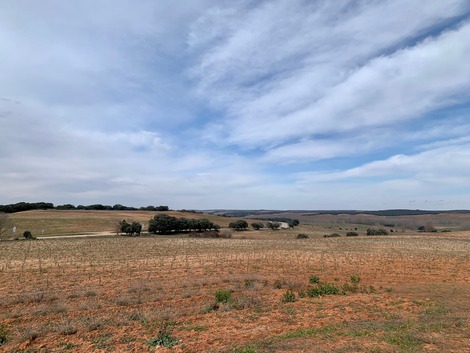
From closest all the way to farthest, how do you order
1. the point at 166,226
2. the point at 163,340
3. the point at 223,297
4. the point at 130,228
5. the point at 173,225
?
the point at 163,340 < the point at 223,297 < the point at 130,228 < the point at 166,226 < the point at 173,225

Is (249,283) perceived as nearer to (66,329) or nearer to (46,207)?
(66,329)

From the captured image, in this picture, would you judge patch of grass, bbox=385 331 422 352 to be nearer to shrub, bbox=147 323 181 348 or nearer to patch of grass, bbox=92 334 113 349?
shrub, bbox=147 323 181 348

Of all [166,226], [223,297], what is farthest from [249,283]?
[166,226]

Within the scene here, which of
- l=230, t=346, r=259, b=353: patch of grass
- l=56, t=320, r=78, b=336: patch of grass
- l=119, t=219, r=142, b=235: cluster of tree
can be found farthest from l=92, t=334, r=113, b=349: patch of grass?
l=119, t=219, r=142, b=235: cluster of tree

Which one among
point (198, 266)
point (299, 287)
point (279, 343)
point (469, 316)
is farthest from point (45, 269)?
point (469, 316)

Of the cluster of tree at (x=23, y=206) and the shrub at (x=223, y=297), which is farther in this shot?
the cluster of tree at (x=23, y=206)

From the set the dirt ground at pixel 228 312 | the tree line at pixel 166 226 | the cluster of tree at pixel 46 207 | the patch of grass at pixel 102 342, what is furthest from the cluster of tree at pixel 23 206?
the patch of grass at pixel 102 342

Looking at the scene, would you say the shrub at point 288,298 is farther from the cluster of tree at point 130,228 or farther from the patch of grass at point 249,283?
the cluster of tree at point 130,228

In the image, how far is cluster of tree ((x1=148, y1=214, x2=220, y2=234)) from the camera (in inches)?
2662

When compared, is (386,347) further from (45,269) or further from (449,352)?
(45,269)

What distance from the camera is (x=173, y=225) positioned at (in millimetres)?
70062

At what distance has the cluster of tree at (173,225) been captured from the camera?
6762 cm

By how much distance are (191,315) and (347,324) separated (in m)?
4.81

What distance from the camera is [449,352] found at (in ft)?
22.3
